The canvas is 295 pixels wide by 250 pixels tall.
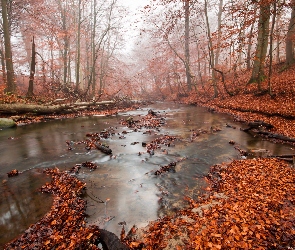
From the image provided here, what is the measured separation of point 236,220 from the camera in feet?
11.5

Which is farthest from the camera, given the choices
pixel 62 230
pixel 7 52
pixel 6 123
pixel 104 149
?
pixel 7 52

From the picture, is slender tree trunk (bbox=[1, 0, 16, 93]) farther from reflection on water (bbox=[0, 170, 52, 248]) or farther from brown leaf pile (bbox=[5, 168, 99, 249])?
brown leaf pile (bbox=[5, 168, 99, 249])

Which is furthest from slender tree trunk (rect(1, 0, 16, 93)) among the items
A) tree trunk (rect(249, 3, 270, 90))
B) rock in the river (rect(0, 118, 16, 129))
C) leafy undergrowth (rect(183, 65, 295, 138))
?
tree trunk (rect(249, 3, 270, 90))

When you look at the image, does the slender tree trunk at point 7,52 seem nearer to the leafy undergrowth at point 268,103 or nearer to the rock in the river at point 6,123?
the rock in the river at point 6,123

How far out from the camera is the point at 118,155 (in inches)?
281

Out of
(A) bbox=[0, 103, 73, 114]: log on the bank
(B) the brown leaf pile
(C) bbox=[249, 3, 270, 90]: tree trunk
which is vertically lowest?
(B) the brown leaf pile

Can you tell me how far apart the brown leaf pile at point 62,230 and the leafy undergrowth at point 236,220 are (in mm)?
782

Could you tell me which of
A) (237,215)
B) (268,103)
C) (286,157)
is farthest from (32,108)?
(268,103)

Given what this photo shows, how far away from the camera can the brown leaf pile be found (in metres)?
3.14

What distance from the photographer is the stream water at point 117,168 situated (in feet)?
13.0

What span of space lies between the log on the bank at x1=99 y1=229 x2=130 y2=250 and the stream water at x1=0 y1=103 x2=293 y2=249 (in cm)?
25

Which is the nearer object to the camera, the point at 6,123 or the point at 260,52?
the point at 6,123

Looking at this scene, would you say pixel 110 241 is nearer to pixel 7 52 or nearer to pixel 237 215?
pixel 237 215

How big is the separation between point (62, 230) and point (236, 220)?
308cm
